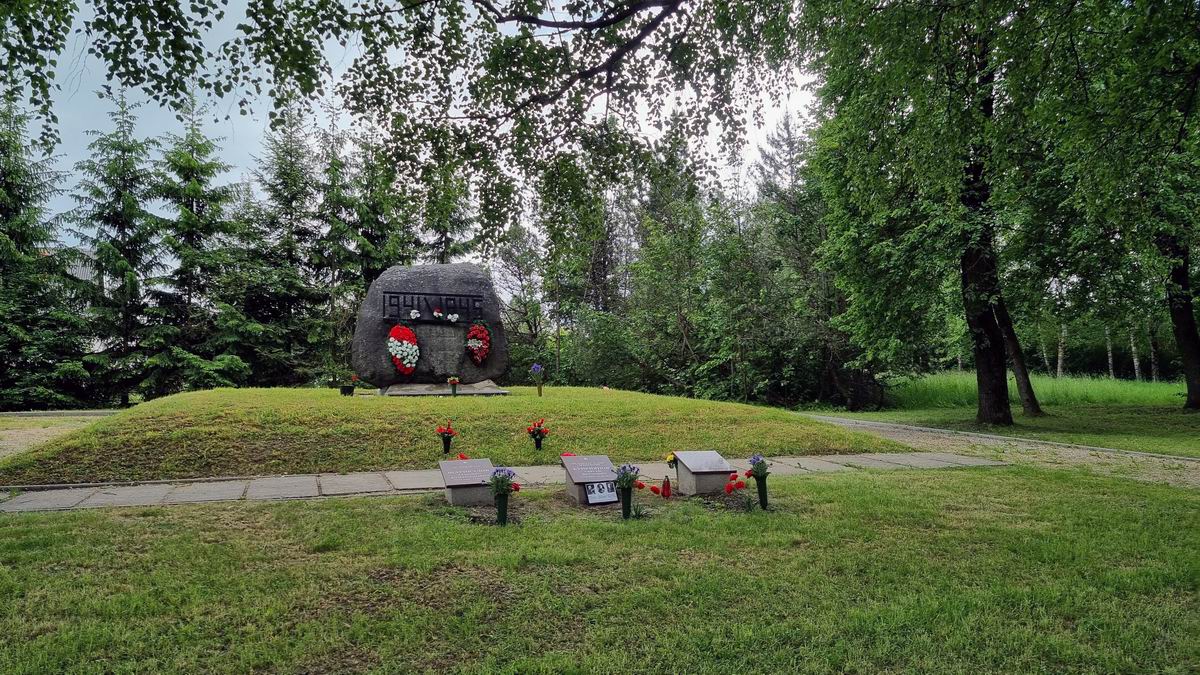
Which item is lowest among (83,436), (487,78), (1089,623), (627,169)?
(1089,623)

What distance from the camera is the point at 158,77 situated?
207 inches

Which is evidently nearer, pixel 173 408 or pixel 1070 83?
pixel 1070 83

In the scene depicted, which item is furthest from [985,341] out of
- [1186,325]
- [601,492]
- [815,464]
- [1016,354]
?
[601,492]

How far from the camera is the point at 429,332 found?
13.3 m

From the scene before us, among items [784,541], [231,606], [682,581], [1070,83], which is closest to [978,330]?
[1070,83]

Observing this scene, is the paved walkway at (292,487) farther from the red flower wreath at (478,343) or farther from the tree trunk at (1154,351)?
the tree trunk at (1154,351)

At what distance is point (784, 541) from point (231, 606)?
10.8 feet

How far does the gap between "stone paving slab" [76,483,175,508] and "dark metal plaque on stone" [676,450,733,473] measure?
4725mm

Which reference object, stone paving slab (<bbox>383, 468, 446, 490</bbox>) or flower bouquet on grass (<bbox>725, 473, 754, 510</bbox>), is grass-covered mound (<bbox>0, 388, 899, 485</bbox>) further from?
flower bouquet on grass (<bbox>725, 473, 754, 510</bbox>)

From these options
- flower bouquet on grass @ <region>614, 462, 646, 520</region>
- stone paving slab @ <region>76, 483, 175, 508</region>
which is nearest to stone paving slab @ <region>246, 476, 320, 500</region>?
stone paving slab @ <region>76, 483, 175, 508</region>

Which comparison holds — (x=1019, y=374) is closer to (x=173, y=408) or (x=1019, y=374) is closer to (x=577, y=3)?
(x=577, y=3)

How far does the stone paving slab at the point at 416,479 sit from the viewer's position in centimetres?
604

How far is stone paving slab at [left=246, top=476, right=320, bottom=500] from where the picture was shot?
5492mm

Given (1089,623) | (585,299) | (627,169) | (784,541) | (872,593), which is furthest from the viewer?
(585,299)
